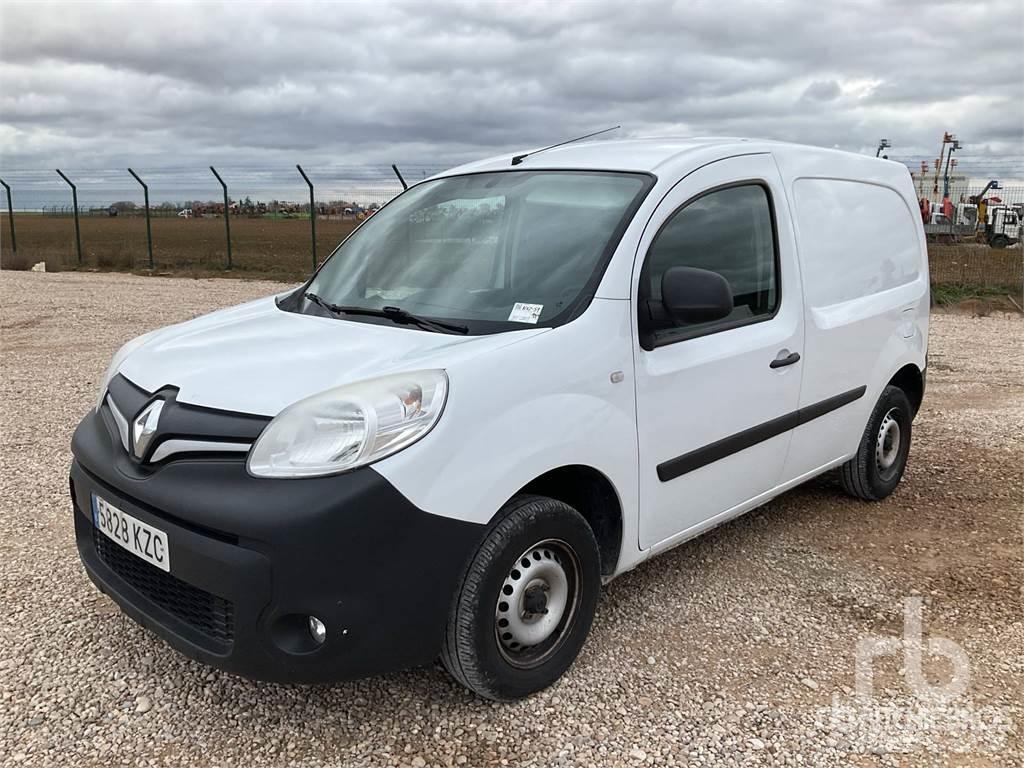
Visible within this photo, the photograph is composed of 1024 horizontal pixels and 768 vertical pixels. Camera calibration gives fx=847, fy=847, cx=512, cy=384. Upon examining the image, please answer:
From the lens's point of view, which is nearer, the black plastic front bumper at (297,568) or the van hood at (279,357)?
the black plastic front bumper at (297,568)

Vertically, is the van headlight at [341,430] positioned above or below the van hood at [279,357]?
below

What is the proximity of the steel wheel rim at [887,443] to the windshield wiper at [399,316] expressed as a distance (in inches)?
106

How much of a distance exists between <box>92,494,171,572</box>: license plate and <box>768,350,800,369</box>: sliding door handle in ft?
7.62

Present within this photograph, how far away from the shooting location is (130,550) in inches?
99.7

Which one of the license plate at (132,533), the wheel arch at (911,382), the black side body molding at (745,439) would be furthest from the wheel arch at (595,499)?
the wheel arch at (911,382)

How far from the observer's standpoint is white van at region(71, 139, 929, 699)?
226 centimetres

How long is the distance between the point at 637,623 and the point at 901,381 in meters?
2.39

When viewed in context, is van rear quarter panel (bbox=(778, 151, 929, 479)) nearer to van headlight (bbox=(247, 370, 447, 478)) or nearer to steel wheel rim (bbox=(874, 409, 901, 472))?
steel wheel rim (bbox=(874, 409, 901, 472))

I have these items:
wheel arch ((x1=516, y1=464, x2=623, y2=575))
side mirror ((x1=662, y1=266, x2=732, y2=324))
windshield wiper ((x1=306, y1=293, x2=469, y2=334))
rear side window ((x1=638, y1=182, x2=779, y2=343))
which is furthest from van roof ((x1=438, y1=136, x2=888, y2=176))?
wheel arch ((x1=516, y1=464, x2=623, y2=575))

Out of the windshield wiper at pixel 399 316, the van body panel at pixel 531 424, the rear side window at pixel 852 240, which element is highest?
the rear side window at pixel 852 240

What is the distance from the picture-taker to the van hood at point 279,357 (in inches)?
95.4

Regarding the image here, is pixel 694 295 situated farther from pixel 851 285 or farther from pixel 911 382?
pixel 911 382

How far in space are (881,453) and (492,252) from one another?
104 inches

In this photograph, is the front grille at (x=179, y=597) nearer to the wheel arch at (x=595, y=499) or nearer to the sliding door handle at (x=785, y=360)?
the wheel arch at (x=595, y=499)
